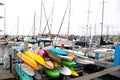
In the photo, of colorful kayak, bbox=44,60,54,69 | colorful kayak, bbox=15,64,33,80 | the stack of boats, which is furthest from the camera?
colorful kayak, bbox=15,64,33,80

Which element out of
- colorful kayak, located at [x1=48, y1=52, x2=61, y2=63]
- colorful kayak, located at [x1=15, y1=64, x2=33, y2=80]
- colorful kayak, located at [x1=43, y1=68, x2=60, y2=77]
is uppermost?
colorful kayak, located at [x1=48, y1=52, x2=61, y2=63]

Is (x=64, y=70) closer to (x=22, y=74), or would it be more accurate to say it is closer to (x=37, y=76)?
(x=37, y=76)

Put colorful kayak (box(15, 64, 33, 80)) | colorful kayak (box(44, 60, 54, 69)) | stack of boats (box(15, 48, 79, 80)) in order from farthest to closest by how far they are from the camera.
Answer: colorful kayak (box(15, 64, 33, 80)) < stack of boats (box(15, 48, 79, 80)) < colorful kayak (box(44, 60, 54, 69))

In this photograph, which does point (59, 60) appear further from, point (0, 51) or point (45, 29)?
point (45, 29)

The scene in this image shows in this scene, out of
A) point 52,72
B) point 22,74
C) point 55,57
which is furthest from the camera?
point 22,74

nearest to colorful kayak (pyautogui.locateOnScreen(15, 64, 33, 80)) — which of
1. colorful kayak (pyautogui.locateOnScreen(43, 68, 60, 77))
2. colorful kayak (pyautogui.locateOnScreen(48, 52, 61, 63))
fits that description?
colorful kayak (pyautogui.locateOnScreen(43, 68, 60, 77))

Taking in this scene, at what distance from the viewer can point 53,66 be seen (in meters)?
6.10

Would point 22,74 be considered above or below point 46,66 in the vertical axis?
below

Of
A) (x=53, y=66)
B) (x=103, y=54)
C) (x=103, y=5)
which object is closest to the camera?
(x=53, y=66)

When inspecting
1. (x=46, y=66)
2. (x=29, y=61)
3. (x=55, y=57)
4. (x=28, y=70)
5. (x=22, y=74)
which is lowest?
(x=22, y=74)

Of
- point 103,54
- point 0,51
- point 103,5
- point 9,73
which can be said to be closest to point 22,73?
point 9,73

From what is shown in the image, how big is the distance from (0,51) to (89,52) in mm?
7066

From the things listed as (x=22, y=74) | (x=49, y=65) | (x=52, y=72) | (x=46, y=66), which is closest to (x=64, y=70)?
(x=52, y=72)

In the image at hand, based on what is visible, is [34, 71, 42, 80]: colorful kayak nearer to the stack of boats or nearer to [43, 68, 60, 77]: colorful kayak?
the stack of boats
